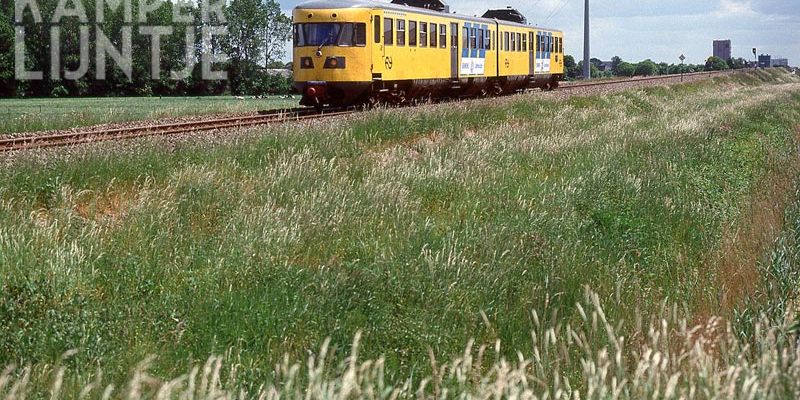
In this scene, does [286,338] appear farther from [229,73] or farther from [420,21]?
[229,73]

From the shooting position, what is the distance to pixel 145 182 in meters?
9.60

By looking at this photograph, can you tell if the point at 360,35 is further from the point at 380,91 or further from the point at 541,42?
the point at 541,42

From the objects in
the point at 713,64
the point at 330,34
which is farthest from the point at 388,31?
the point at 713,64

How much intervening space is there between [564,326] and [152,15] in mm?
76507

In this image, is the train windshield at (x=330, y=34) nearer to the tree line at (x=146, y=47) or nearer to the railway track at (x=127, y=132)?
the railway track at (x=127, y=132)

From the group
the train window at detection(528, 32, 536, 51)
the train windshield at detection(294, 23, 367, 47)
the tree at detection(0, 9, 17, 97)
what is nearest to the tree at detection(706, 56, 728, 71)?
the tree at detection(0, 9, 17, 97)

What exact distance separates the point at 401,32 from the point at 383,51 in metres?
Answer: 1.15

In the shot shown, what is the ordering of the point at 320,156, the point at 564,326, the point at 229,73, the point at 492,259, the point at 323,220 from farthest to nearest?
the point at 229,73
the point at 320,156
the point at 323,220
the point at 492,259
the point at 564,326

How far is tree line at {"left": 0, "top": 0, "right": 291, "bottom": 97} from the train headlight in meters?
42.1

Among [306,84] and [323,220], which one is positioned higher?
[306,84]

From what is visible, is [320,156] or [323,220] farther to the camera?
[320,156]

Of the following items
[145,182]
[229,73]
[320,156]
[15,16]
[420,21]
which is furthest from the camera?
[229,73]

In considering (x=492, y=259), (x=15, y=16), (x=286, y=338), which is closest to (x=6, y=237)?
(x=286, y=338)

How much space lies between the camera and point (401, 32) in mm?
24156
